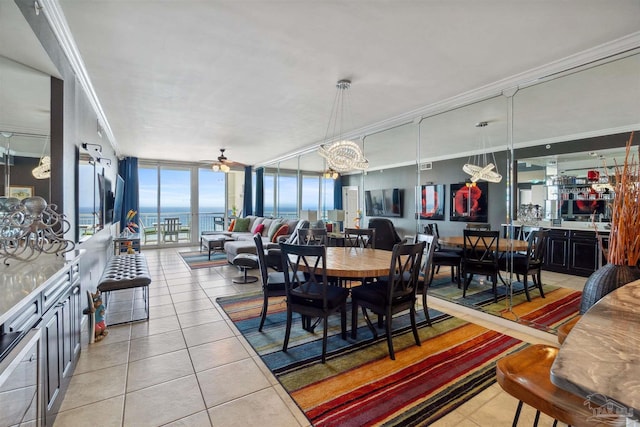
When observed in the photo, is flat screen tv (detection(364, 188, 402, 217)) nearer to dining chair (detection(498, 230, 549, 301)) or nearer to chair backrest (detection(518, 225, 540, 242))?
chair backrest (detection(518, 225, 540, 242))

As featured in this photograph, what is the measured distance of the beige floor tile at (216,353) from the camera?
2256 millimetres

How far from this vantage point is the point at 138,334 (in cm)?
276

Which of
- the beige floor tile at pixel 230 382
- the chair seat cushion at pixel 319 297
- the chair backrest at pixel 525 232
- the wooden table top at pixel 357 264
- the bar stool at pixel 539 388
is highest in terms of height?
the chair backrest at pixel 525 232

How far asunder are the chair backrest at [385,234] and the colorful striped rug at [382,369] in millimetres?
2040

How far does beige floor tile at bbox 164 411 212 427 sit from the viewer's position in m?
1.62

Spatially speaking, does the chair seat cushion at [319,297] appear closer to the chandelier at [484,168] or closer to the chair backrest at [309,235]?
the chair backrest at [309,235]

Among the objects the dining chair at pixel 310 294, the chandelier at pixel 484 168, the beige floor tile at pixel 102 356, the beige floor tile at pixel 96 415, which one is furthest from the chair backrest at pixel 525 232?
the beige floor tile at pixel 102 356

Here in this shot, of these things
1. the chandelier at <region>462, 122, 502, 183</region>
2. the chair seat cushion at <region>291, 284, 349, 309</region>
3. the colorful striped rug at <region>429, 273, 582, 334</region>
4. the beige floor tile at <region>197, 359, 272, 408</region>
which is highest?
the chandelier at <region>462, 122, 502, 183</region>

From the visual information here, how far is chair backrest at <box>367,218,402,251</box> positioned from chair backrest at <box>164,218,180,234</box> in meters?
6.15

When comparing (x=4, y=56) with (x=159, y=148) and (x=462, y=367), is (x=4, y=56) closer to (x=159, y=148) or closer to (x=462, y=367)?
(x=462, y=367)

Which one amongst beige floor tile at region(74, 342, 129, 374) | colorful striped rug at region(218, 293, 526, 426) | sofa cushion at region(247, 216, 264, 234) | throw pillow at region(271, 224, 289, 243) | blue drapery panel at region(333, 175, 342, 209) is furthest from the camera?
blue drapery panel at region(333, 175, 342, 209)

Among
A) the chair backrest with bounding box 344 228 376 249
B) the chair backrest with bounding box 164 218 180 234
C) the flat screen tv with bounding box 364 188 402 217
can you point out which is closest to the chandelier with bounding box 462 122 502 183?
the chair backrest with bounding box 344 228 376 249

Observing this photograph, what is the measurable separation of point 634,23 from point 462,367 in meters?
2.90

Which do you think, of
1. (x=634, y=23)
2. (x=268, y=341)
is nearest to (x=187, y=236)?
(x=268, y=341)
